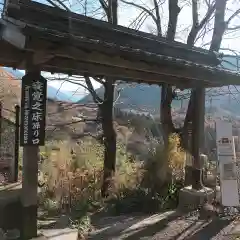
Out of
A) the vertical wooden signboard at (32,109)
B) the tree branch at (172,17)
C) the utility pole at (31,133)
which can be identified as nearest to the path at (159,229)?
the utility pole at (31,133)

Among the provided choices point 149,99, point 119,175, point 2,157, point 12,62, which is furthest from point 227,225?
point 149,99

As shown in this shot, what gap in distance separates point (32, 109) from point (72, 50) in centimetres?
101

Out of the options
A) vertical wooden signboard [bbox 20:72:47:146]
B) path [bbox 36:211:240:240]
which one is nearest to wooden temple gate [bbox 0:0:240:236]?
vertical wooden signboard [bbox 20:72:47:146]

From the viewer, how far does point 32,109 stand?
4.98m

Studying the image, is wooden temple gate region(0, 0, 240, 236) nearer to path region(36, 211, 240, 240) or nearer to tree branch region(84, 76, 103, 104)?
path region(36, 211, 240, 240)

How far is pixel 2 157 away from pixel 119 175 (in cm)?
322

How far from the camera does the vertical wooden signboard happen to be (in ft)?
16.3

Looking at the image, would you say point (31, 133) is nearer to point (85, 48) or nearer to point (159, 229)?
point (85, 48)

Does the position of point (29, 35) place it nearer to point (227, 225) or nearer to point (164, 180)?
point (227, 225)

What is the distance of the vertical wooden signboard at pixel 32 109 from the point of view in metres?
4.96

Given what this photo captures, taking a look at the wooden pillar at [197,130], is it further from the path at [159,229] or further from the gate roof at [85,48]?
the path at [159,229]

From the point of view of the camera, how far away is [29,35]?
13.8 feet

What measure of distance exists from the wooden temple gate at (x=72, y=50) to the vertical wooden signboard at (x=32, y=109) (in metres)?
0.14

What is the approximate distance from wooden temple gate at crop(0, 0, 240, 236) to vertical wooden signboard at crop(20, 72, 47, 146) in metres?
0.14
